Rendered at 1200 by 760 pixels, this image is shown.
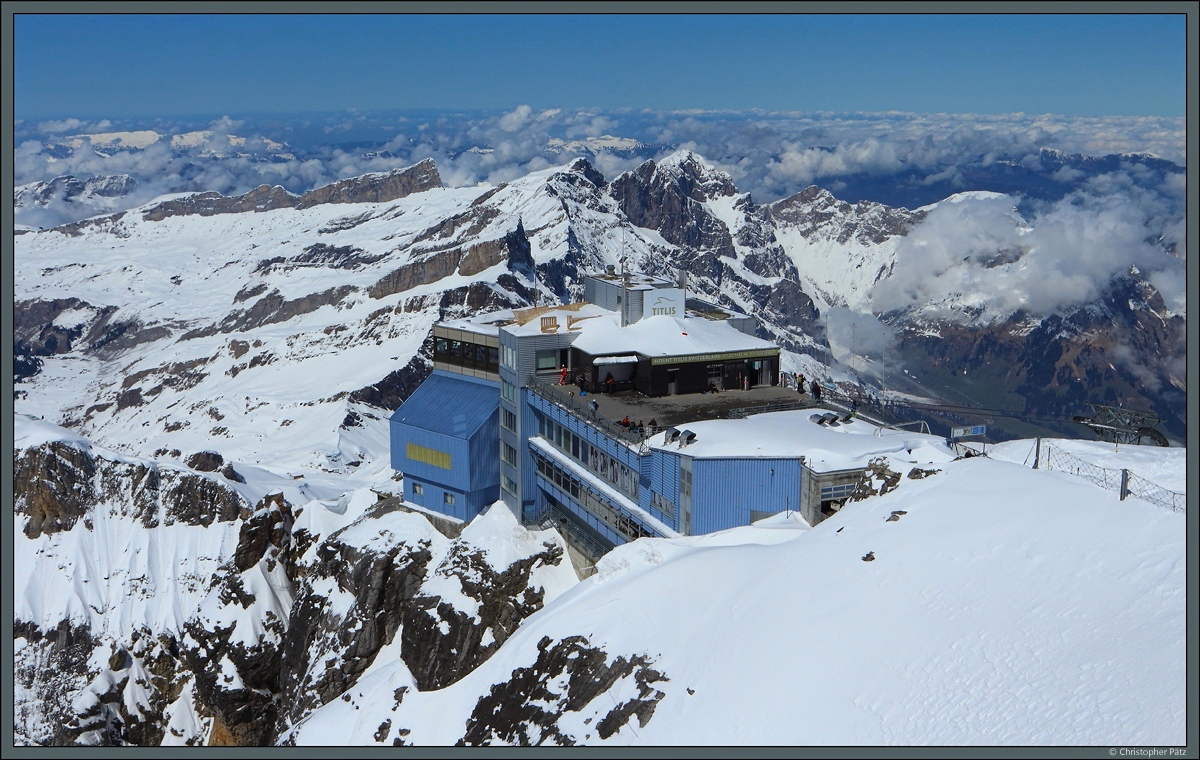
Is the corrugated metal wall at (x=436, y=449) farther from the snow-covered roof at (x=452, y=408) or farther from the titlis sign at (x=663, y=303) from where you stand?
the titlis sign at (x=663, y=303)

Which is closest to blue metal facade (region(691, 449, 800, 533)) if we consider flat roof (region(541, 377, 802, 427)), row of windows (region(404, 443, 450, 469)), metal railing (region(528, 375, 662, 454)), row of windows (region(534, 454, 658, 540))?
row of windows (region(534, 454, 658, 540))

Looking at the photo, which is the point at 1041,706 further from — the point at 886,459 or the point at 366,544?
the point at 366,544

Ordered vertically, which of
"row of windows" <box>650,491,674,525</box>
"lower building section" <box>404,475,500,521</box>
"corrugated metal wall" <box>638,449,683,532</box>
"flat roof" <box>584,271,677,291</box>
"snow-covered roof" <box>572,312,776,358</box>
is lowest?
"lower building section" <box>404,475,500,521</box>

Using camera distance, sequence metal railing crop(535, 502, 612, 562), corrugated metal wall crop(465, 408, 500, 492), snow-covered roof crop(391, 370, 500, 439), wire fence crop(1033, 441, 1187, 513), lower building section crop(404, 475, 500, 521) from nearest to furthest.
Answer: wire fence crop(1033, 441, 1187, 513) → metal railing crop(535, 502, 612, 562) → corrugated metal wall crop(465, 408, 500, 492) → lower building section crop(404, 475, 500, 521) → snow-covered roof crop(391, 370, 500, 439)

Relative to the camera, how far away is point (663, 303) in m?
71.6

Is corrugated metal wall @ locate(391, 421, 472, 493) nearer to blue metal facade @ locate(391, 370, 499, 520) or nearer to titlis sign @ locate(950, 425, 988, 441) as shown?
blue metal facade @ locate(391, 370, 499, 520)

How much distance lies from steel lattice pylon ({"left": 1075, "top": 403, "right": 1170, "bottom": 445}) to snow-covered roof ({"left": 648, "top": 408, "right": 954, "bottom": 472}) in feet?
42.8

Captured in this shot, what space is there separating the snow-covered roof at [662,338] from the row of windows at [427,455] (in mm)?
11828

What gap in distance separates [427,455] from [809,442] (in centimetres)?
2907

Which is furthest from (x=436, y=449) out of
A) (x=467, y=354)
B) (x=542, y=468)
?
(x=542, y=468)

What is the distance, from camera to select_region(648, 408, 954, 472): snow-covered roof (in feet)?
167

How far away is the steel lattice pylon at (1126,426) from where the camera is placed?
6044 centimetres

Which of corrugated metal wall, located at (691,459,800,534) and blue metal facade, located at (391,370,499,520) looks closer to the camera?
corrugated metal wall, located at (691,459,800,534)

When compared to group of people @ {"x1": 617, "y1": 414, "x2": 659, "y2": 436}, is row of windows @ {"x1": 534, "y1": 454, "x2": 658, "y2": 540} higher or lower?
lower
